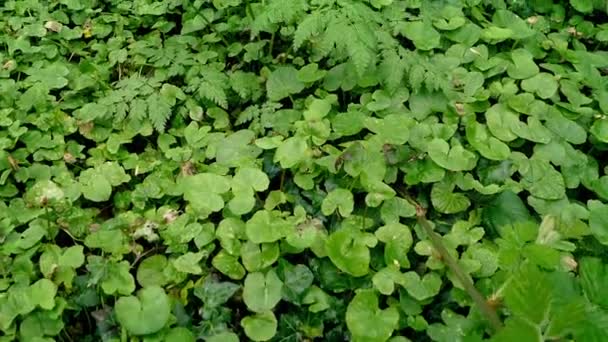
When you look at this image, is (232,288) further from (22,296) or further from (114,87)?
(114,87)

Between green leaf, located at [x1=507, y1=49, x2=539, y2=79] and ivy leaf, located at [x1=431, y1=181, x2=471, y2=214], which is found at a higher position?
green leaf, located at [x1=507, y1=49, x2=539, y2=79]

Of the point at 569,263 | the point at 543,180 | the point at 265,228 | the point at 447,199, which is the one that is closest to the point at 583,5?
the point at 543,180

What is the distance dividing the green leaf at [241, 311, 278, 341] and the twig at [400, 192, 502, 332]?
1.78 ft

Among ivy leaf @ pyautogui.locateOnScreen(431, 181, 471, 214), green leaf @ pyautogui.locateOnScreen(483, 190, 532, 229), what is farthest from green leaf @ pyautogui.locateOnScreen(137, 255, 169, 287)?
green leaf @ pyautogui.locateOnScreen(483, 190, 532, 229)

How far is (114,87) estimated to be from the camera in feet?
8.12

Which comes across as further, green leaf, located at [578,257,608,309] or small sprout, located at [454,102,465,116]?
small sprout, located at [454,102,465,116]

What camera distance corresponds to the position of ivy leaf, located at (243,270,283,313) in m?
1.77

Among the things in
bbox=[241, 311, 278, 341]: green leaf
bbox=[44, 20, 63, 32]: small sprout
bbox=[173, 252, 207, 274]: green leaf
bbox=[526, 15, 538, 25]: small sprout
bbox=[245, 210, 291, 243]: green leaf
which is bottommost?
bbox=[241, 311, 278, 341]: green leaf

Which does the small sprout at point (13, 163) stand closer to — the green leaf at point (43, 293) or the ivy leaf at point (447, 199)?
the green leaf at point (43, 293)

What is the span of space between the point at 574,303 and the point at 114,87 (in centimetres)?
194

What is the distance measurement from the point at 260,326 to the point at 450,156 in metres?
0.86

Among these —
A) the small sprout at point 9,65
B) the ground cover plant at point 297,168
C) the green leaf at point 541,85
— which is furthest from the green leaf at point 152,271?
the green leaf at point 541,85

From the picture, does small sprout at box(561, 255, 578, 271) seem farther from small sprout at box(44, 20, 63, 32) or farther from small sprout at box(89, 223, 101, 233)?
small sprout at box(44, 20, 63, 32)

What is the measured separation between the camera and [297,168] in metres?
2.13
